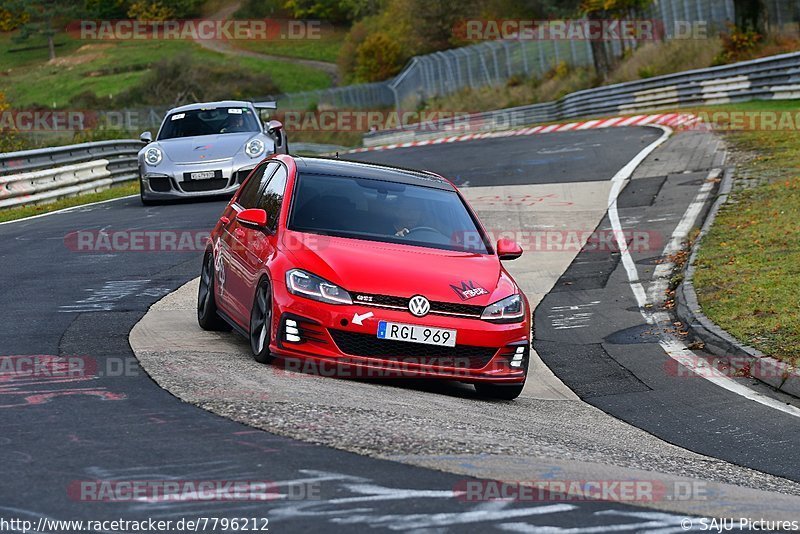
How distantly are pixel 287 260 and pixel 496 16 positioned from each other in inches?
3061

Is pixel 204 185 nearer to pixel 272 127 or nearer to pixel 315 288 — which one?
pixel 272 127

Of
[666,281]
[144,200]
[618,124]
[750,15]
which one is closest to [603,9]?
[750,15]

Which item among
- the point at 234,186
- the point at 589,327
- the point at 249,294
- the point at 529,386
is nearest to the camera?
the point at 249,294

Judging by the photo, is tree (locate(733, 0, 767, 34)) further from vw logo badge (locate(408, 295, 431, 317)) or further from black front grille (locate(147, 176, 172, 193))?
vw logo badge (locate(408, 295, 431, 317))

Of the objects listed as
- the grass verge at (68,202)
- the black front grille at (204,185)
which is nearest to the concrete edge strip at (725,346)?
the black front grille at (204,185)

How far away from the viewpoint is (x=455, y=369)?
28.5 ft

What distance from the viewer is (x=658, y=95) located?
39531mm

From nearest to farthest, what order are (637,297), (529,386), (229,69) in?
(529,386) < (637,297) < (229,69)

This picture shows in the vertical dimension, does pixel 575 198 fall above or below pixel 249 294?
below

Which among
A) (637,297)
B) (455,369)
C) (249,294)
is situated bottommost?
(637,297)

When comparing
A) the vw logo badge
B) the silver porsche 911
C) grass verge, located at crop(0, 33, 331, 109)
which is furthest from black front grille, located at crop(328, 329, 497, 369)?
grass verge, located at crop(0, 33, 331, 109)

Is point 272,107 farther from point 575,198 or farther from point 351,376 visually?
point 351,376

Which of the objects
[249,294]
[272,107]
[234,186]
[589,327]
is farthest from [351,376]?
[272,107]

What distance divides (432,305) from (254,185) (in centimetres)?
280
